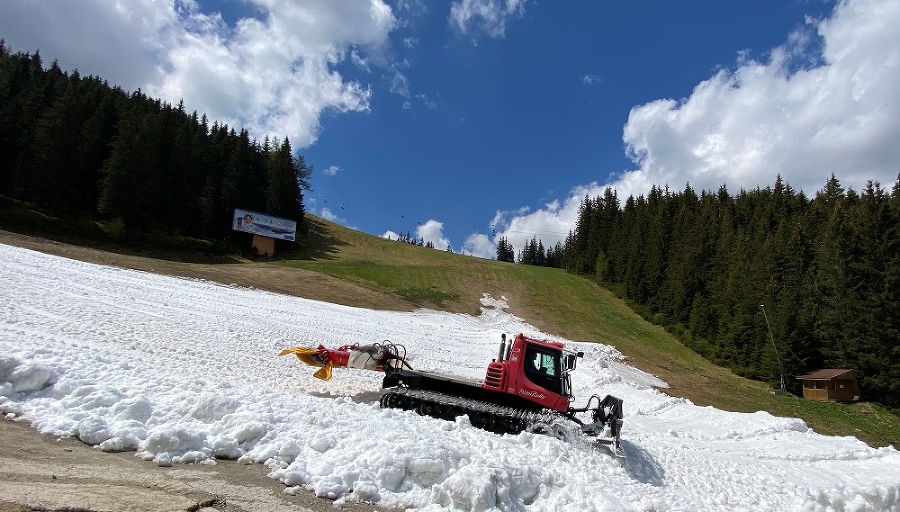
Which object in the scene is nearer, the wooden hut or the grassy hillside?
the grassy hillside

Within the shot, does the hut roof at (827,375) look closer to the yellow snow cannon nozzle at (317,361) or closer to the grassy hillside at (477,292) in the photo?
the grassy hillside at (477,292)

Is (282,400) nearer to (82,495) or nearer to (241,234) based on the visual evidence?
(82,495)

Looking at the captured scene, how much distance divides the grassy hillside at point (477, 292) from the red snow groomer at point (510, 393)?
16319mm

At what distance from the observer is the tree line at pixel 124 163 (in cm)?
4678

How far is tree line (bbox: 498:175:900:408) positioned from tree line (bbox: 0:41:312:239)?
47189mm

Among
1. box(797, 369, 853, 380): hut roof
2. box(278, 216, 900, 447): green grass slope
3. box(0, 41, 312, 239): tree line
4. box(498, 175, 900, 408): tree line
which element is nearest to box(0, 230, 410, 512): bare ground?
box(278, 216, 900, 447): green grass slope

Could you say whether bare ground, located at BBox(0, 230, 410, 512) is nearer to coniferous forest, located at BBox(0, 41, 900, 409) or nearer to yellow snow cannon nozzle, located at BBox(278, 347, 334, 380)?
yellow snow cannon nozzle, located at BBox(278, 347, 334, 380)

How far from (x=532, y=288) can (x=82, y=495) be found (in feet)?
167

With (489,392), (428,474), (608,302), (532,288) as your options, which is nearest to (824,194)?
(608,302)

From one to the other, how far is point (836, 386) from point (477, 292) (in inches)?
1091

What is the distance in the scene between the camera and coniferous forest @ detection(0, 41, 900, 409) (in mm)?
34531

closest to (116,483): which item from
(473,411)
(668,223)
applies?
(473,411)

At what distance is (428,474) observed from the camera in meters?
6.79

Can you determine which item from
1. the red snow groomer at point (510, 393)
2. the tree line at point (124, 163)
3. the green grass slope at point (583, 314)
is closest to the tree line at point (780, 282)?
the green grass slope at point (583, 314)
